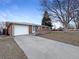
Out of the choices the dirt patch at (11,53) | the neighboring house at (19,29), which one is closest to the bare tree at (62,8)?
the neighboring house at (19,29)

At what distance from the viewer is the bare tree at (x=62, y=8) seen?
32750mm

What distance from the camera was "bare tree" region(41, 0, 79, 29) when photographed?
32.8 metres

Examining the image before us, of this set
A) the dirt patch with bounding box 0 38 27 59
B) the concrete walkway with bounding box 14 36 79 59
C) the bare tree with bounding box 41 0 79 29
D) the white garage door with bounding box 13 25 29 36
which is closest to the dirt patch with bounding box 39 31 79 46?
the concrete walkway with bounding box 14 36 79 59

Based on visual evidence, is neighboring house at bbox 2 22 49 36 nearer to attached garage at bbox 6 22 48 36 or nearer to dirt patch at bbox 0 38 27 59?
attached garage at bbox 6 22 48 36

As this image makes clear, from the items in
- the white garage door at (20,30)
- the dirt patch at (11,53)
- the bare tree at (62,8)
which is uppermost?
the bare tree at (62,8)

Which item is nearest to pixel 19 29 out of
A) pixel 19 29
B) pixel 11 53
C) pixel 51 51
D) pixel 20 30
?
pixel 19 29

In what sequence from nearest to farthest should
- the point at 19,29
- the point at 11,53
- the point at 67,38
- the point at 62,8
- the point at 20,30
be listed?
the point at 11,53, the point at 67,38, the point at 19,29, the point at 20,30, the point at 62,8

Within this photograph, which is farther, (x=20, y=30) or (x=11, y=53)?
(x=20, y=30)

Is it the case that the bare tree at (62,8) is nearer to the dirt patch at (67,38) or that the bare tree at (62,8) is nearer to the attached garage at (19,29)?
the attached garage at (19,29)

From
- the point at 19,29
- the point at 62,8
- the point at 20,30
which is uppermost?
the point at 62,8

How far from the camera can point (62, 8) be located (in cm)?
3419

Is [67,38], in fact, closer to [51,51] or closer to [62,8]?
[51,51]

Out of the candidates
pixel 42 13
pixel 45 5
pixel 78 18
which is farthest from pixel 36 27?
pixel 78 18

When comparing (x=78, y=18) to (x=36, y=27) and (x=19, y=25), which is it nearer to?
(x=36, y=27)
